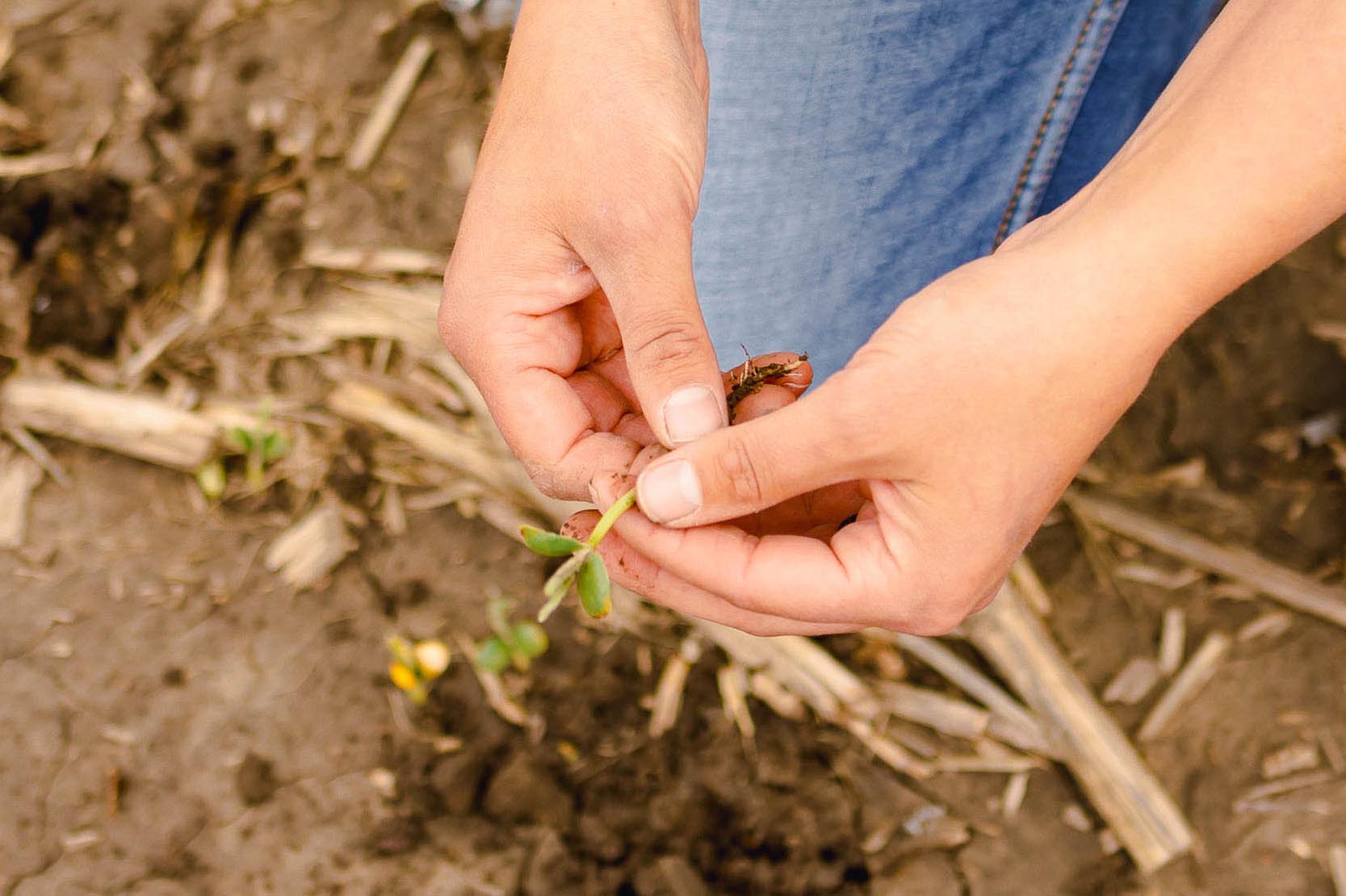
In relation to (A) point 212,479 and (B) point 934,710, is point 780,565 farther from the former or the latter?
(A) point 212,479

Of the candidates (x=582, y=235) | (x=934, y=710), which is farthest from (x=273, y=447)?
(x=934, y=710)

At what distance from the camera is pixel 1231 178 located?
1.22m

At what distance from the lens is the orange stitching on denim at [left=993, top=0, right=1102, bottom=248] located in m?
1.83

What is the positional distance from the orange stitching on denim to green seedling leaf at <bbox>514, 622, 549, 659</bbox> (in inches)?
53.2

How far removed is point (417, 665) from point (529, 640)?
27 cm

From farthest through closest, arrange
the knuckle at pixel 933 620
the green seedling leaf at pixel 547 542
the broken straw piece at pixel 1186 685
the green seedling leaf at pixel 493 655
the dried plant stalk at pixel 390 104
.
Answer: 1. the dried plant stalk at pixel 390 104
2. the broken straw piece at pixel 1186 685
3. the green seedling leaf at pixel 493 655
4. the knuckle at pixel 933 620
5. the green seedling leaf at pixel 547 542

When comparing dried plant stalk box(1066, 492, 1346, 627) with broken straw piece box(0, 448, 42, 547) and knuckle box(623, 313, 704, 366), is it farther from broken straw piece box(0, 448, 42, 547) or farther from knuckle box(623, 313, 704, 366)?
broken straw piece box(0, 448, 42, 547)

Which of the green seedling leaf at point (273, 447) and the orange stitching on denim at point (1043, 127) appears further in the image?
the green seedling leaf at point (273, 447)

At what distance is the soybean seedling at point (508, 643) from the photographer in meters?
2.23

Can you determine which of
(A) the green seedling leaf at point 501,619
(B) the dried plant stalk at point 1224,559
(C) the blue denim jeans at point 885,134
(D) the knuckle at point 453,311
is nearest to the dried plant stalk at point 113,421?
(A) the green seedling leaf at point 501,619

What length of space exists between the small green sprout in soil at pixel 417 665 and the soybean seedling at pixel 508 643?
0.09 m

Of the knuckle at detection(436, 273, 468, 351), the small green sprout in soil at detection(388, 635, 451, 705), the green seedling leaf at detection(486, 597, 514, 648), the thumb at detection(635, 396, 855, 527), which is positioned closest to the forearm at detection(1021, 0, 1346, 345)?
the thumb at detection(635, 396, 855, 527)

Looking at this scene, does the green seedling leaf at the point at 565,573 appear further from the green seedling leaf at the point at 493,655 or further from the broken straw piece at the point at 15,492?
the broken straw piece at the point at 15,492

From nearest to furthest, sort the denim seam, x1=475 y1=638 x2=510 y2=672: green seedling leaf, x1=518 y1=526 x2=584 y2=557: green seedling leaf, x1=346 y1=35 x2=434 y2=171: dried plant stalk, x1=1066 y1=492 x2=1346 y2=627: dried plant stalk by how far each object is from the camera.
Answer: x1=518 y1=526 x2=584 y2=557: green seedling leaf < the denim seam < x1=475 y1=638 x2=510 y2=672: green seedling leaf < x1=1066 y1=492 x2=1346 y2=627: dried plant stalk < x1=346 y1=35 x2=434 y2=171: dried plant stalk
